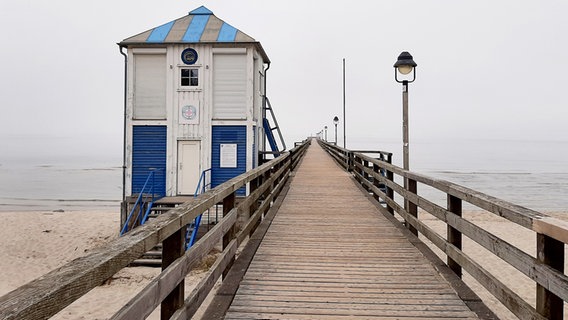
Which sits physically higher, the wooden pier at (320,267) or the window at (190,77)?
the window at (190,77)

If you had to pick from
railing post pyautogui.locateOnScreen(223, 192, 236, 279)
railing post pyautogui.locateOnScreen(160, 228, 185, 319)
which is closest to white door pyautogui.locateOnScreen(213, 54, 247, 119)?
railing post pyautogui.locateOnScreen(223, 192, 236, 279)

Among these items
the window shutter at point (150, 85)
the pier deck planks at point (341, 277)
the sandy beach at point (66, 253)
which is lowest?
the sandy beach at point (66, 253)

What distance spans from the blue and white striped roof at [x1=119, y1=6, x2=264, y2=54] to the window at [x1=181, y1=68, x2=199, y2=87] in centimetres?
110

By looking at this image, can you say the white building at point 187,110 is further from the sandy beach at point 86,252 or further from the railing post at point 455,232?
the railing post at point 455,232

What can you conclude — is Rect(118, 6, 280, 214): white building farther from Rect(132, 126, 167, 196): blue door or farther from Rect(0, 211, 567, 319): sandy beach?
Rect(0, 211, 567, 319): sandy beach

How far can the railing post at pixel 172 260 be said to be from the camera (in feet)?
8.21

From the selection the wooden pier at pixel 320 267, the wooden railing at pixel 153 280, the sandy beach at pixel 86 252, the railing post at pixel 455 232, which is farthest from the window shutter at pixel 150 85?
the railing post at pixel 455 232

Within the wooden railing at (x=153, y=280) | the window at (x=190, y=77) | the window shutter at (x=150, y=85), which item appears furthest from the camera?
the window shutter at (x=150, y=85)

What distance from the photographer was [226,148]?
15.2 meters

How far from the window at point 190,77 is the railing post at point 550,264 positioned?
1401 centimetres

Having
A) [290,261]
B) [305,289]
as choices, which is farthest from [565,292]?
[290,261]

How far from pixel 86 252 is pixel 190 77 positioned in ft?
24.8

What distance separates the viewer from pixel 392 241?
570cm

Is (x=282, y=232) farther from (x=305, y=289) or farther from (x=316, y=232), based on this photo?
(x=305, y=289)
